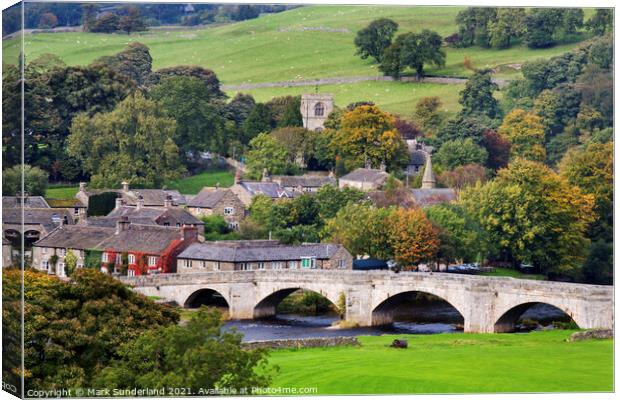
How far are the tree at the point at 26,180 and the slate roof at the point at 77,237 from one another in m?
1.43

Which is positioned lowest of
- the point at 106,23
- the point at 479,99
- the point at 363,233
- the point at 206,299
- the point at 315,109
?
the point at 206,299

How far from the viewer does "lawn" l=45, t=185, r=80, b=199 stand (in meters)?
67.6

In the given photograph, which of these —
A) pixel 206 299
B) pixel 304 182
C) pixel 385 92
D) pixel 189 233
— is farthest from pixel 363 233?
pixel 206 299

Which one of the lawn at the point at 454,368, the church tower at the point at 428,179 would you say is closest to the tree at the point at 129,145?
the church tower at the point at 428,179

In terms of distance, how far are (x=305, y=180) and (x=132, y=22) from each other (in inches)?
741

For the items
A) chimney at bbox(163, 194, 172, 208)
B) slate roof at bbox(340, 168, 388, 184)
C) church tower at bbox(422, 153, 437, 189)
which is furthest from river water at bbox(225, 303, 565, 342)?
church tower at bbox(422, 153, 437, 189)

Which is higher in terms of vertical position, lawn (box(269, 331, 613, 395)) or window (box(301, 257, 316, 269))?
lawn (box(269, 331, 613, 395))

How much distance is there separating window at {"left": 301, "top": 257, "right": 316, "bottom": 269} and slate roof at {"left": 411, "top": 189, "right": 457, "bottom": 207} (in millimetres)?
6505

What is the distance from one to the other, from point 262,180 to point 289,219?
13.3 ft

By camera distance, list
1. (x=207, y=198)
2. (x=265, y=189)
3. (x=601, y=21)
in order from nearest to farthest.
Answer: (x=601, y=21)
(x=207, y=198)
(x=265, y=189)

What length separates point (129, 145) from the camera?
72812 millimetres

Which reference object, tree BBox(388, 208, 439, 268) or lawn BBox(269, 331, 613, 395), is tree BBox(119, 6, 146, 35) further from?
tree BBox(388, 208, 439, 268)

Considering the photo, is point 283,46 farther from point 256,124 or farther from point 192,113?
point 256,124

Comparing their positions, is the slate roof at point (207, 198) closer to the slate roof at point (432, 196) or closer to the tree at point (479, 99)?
the slate roof at point (432, 196)
